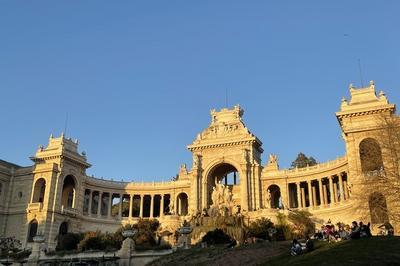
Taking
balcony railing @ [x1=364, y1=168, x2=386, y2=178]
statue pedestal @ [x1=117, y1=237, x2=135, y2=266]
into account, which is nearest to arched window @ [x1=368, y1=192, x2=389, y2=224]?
balcony railing @ [x1=364, y1=168, x2=386, y2=178]

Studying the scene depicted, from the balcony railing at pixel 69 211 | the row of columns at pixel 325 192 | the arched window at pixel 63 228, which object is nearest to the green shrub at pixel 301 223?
the row of columns at pixel 325 192

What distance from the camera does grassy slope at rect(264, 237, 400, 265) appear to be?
22.1m

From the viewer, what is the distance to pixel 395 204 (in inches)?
1713

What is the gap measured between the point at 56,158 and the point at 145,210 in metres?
22.8

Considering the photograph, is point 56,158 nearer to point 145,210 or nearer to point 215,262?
point 145,210

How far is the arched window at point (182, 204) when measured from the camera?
80562 mm

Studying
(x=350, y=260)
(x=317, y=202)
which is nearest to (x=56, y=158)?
(x=317, y=202)

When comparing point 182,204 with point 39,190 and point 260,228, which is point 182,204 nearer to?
point 39,190

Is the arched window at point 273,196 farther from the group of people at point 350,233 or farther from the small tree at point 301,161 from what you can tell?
the group of people at point 350,233

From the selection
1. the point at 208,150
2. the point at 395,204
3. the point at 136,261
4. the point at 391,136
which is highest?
the point at 208,150

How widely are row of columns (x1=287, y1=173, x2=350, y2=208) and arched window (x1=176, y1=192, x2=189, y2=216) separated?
62.5 feet

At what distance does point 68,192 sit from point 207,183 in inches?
927

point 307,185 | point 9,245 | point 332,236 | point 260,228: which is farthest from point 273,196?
point 332,236

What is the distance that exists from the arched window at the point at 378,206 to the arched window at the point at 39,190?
158ft
